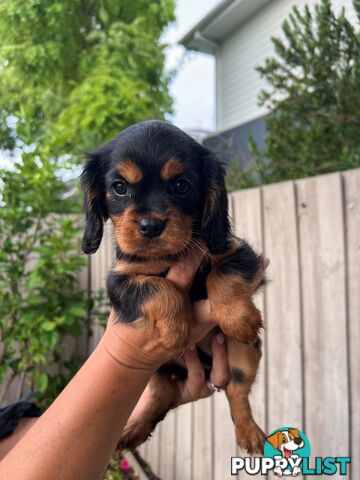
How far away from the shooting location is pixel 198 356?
2.02m

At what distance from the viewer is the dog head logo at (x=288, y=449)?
2.05 meters

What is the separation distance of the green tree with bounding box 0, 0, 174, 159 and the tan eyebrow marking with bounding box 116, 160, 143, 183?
168 centimetres

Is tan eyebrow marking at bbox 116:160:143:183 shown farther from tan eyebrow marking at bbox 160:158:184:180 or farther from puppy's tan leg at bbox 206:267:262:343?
puppy's tan leg at bbox 206:267:262:343

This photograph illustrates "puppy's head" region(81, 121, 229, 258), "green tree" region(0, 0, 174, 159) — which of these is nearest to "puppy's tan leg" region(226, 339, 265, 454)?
"puppy's head" region(81, 121, 229, 258)

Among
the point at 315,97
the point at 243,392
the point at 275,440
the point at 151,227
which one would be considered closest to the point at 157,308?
the point at 151,227

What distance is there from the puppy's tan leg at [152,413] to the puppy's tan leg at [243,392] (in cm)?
34

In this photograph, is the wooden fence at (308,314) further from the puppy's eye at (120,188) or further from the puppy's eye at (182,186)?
the puppy's eye at (182,186)

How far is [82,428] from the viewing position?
1318 mm

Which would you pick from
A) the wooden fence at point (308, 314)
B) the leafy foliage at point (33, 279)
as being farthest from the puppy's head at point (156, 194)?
the leafy foliage at point (33, 279)

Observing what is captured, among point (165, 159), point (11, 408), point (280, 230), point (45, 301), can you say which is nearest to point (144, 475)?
point (45, 301)

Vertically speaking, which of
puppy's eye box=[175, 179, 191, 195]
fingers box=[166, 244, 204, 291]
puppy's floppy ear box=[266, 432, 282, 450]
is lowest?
puppy's floppy ear box=[266, 432, 282, 450]

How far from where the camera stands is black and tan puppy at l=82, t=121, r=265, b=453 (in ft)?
4.86

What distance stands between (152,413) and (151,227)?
1.12 metres

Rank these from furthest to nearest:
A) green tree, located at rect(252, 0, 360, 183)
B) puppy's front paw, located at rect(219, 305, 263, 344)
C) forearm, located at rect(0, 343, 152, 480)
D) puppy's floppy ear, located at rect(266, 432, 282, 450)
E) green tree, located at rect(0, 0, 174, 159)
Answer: green tree, located at rect(0, 0, 174, 159), green tree, located at rect(252, 0, 360, 183), puppy's floppy ear, located at rect(266, 432, 282, 450), puppy's front paw, located at rect(219, 305, 263, 344), forearm, located at rect(0, 343, 152, 480)
